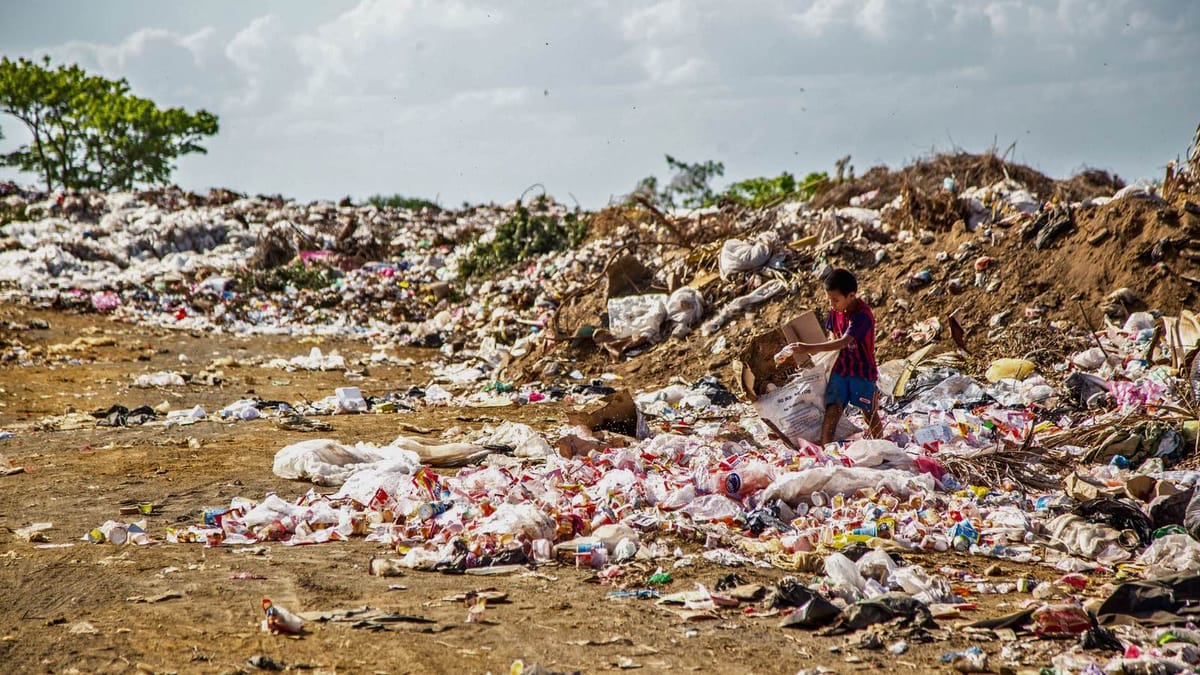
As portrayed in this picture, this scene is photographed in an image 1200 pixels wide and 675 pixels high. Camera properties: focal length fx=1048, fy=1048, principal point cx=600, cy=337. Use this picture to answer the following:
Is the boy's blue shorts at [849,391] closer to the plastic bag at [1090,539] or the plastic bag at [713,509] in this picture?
the plastic bag at [713,509]

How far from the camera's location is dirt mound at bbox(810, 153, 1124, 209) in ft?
41.8

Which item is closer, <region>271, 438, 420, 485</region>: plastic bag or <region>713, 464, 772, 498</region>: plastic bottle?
<region>713, 464, 772, 498</region>: plastic bottle

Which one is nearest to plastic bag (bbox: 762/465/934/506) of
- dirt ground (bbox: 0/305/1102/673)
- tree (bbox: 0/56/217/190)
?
dirt ground (bbox: 0/305/1102/673)

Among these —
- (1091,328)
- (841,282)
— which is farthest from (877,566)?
(1091,328)

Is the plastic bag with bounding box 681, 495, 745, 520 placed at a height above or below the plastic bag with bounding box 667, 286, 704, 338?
below

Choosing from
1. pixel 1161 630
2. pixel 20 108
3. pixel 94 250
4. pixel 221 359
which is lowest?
pixel 1161 630

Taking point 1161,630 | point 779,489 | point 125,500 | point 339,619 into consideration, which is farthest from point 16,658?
point 1161,630

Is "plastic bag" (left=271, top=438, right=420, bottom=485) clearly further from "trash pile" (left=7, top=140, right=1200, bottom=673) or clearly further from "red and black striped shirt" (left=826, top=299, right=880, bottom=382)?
"red and black striped shirt" (left=826, top=299, right=880, bottom=382)

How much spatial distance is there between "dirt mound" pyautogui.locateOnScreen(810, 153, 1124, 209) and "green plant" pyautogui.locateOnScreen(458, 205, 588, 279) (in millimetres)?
3621

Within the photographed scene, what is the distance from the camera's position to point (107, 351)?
11.2 metres

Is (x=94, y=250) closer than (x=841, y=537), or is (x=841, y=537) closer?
(x=841, y=537)

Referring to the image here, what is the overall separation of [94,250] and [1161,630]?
1757cm

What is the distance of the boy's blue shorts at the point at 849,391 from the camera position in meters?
5.33

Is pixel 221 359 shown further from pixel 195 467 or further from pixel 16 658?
pixel 16 658
